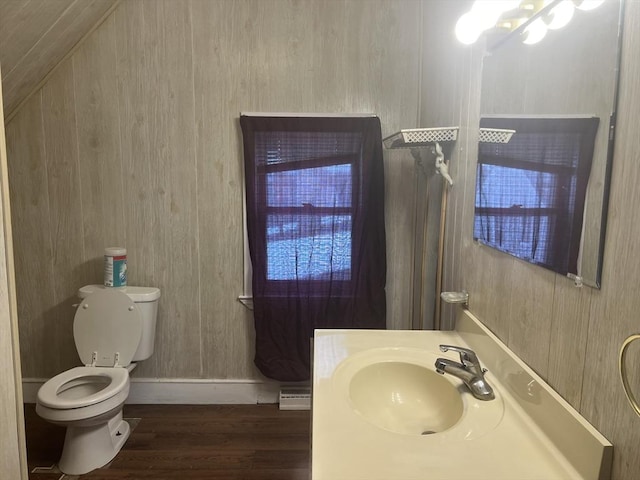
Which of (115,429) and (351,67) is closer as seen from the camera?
(115,429)

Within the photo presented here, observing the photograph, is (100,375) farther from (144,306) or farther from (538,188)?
(538,188)

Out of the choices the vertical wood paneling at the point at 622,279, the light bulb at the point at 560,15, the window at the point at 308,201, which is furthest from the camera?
the window at the point at 308,201

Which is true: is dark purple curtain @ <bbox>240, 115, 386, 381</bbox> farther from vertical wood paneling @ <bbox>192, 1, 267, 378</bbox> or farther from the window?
vertical wood paneling @ <bbox>192, 1, 267, 378</bbox>

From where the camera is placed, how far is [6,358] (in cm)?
132

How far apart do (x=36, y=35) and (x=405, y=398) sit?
2.31m

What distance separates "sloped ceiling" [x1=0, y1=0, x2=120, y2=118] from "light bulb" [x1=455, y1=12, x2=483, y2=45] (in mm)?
1783

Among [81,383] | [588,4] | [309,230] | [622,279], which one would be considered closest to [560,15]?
[588,4]

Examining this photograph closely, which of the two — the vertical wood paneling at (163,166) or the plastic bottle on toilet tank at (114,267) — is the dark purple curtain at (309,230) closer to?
the vertical wood paneling at (163,166)

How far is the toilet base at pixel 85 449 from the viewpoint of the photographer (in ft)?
6.44

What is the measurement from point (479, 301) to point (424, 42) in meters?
1.60

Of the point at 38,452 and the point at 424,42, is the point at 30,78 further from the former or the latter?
the point at 424,42

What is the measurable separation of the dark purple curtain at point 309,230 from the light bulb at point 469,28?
3.01 feet

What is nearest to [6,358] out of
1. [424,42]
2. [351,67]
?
[351,67]

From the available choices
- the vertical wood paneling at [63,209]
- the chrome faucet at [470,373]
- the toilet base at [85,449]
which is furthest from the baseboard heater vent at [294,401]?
the chrome faucet at [470,373]
